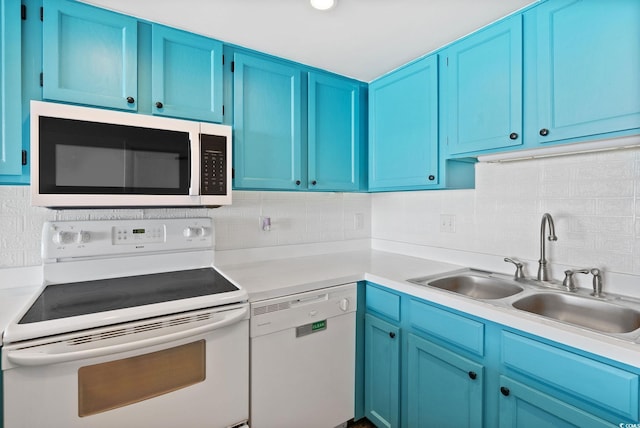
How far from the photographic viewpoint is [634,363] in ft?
2.84

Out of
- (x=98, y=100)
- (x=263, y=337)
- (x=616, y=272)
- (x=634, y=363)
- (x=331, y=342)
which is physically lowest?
(x=331, y=342)

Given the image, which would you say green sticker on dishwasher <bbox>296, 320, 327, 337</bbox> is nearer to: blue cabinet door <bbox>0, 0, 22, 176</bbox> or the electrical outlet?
the electrical outlet


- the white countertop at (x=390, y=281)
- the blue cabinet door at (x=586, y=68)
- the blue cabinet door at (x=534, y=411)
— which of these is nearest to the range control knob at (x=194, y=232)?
the white countertop at (x=390, y=281)

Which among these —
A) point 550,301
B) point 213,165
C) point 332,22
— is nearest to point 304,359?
point 213,165

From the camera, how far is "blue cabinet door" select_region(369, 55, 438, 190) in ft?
5.95

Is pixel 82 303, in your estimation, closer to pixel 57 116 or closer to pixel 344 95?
pixel 57 116

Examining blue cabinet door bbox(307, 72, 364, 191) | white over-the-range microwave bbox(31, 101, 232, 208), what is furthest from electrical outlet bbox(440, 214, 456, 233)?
white over-the-range microwave bbox(31, 101, 232, 208)

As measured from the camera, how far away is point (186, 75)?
1.59 metres

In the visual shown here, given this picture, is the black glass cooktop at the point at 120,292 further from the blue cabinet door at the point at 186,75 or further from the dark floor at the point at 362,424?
the dark floor at the point at 362,424

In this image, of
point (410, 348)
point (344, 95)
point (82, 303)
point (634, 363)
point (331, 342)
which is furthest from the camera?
point (344, 95)

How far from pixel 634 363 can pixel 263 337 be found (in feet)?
4.16

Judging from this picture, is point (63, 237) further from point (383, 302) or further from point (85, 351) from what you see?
point (383, 302)

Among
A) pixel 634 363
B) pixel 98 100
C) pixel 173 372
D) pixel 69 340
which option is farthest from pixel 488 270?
pixel 98 100

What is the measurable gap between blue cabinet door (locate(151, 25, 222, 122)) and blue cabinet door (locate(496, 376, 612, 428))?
176 cm
